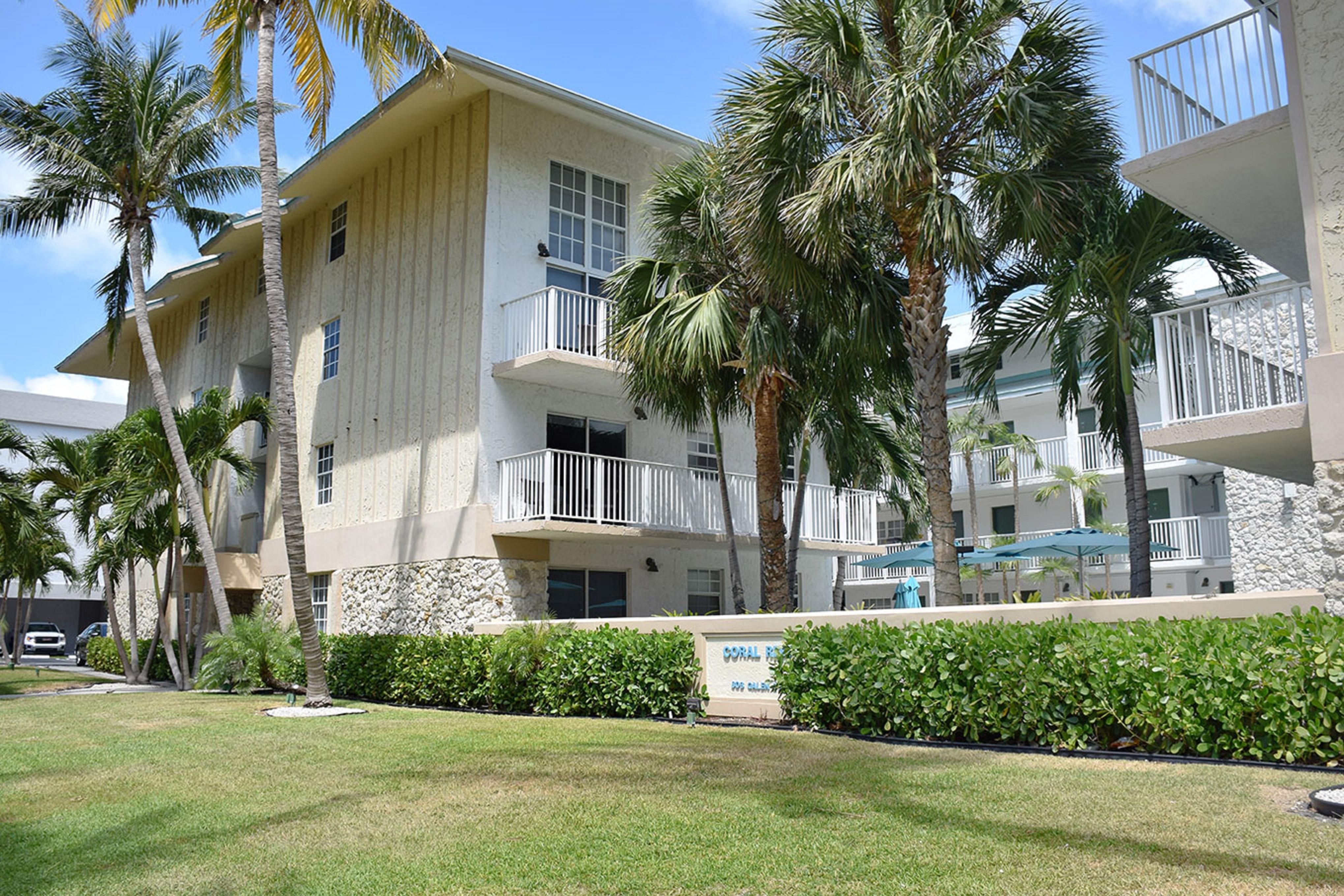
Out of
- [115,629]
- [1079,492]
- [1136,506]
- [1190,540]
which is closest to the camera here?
[1136,506]

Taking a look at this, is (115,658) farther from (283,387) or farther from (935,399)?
(935,399)

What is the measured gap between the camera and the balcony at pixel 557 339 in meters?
17.5

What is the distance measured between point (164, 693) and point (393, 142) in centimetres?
1147

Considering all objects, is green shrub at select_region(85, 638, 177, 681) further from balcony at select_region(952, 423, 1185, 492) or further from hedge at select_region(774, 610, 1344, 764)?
balcony at select_region(952, 423, 1185, 492)

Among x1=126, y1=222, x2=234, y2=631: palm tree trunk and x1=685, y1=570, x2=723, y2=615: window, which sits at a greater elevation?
x1=126, y1=222, x2=234, y2=631: palm tree trunk

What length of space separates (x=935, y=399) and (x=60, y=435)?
169 feet

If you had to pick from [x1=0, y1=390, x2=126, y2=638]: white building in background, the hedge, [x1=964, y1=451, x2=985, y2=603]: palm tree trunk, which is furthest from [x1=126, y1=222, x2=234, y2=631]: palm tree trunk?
[x1=0, y1=390, x2=126, y2=638]: white building in background

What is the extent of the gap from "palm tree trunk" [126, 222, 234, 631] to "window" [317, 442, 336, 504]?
2.42m

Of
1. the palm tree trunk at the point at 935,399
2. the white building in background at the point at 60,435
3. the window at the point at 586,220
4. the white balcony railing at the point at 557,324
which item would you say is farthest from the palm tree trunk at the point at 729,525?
the white building in background at the point at 60,435

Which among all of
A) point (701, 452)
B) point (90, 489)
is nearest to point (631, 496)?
point (701, 452)

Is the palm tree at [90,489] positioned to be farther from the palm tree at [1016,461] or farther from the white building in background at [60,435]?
the white building in background at [60,435]

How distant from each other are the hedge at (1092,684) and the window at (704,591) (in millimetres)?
9138

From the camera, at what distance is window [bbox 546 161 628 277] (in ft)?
64.3

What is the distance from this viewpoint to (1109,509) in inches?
1262
